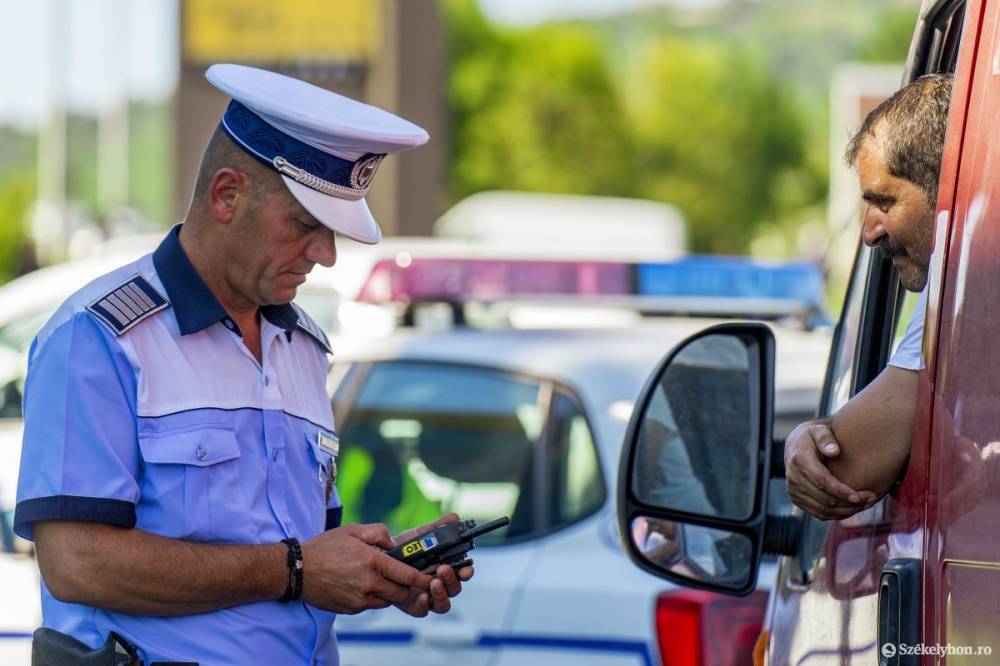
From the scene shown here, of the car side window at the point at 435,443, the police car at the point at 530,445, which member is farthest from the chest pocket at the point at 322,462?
the car side window at the point at 435,443

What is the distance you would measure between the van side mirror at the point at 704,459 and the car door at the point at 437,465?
1120 mm

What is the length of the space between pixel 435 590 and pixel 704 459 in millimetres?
476

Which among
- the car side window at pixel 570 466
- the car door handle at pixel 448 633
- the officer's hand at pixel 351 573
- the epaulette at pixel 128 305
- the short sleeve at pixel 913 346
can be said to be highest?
the short sleeve at pixel 913 346

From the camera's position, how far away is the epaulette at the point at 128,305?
7.30 ft

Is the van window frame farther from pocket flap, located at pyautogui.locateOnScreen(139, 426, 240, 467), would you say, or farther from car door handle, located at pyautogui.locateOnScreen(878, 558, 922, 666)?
pocket flap, located at pyautogui.locateOnScreen(139, 426, 240, 467)

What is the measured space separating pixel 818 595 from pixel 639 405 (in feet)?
1.26

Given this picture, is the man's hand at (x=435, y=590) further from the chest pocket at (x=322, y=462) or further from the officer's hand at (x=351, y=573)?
the chest pocket at (x=322, y=462)

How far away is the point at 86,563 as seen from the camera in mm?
2145

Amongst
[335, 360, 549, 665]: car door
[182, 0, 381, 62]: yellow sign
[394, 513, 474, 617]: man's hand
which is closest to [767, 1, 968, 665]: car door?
[394, 513, 474, 617]: man's hand

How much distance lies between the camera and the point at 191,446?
2246 millimetres

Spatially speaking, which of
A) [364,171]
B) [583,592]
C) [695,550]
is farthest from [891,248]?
[583,592]

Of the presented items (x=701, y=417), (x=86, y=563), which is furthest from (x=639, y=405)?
(x=86, y=563)

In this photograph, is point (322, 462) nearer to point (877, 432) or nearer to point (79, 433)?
point (79, 433)

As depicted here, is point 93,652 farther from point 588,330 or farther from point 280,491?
point 588,330
